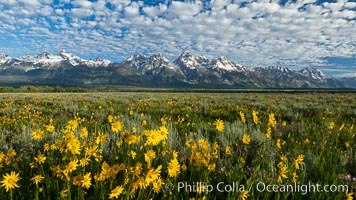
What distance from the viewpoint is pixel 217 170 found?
3.08m

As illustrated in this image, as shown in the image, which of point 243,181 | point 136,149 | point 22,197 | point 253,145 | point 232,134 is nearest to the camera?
point 22,197

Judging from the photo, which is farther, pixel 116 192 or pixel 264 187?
pixel 264 187

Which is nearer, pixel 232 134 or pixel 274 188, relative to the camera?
pixel 274 188

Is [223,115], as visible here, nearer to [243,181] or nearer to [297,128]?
[297,128]

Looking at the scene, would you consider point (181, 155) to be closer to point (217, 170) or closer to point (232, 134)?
point (217, 170)

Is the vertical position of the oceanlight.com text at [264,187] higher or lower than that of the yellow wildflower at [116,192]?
lower

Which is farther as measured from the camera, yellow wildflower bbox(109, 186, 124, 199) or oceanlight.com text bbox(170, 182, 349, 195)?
oceanlight.com text bbox(170, 182, 349, 195)

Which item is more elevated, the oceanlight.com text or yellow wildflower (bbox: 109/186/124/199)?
yellow wildflower (bbox: 109/186/124/199)

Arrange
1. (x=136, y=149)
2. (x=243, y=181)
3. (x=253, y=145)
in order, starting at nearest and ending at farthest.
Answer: (x=243, y=181) < (x=136, y=149) < (x=253, y=145)

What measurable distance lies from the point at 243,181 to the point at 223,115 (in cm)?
691

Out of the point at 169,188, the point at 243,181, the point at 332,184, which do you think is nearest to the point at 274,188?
the point at 243,181

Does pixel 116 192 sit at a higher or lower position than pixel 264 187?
higher

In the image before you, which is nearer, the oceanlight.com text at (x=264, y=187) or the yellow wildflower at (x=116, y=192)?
the yellow wildflower at (x=116, y=192)

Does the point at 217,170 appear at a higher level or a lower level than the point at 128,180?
lower
